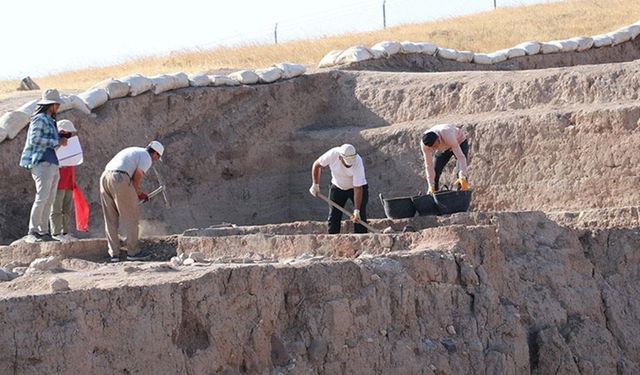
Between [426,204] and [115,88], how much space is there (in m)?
5.18

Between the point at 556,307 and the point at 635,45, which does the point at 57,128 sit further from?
the point at 635,45

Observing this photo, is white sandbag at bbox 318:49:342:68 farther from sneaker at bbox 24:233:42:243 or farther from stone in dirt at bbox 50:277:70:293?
stone in dirt at bbox 50:277:70:293

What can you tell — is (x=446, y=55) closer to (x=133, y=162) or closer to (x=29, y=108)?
(x=29, y=108)

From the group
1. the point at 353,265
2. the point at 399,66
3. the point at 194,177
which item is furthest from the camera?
the point at 399,66

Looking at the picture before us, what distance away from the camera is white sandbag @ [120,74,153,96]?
17.3m

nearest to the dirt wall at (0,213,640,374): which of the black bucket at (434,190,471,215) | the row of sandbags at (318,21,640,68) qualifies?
the black bucket at (434,190,471,215)

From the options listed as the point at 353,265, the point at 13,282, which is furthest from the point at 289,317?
the point at 13,282

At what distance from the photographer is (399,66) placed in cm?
2070

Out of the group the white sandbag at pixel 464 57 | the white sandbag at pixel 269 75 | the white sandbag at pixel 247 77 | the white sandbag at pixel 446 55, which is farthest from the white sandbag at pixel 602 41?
the white sandbag at pixel 247 77

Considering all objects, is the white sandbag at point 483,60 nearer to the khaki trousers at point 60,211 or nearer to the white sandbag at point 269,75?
the white sandbag at point 269,75

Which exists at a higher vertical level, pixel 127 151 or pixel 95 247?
pixel 127 151

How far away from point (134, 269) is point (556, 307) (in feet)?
12.8

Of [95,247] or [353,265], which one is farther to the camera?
[95,247]

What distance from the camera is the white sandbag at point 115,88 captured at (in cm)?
1709
